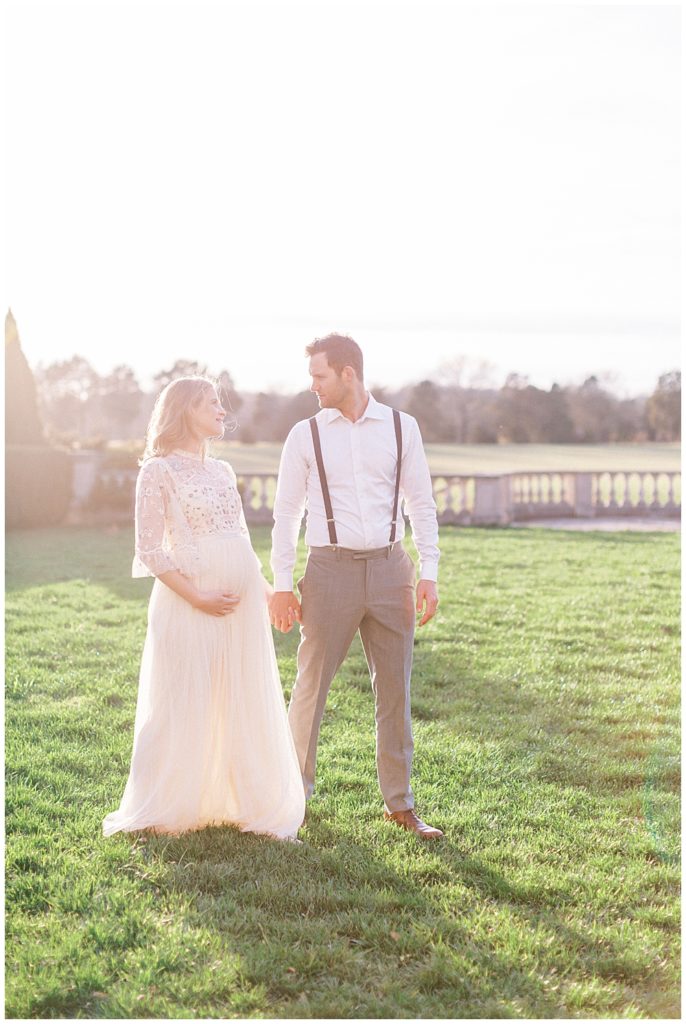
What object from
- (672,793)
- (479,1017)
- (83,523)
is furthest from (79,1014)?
(83,523)

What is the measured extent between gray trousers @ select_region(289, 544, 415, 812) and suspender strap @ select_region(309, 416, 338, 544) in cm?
10

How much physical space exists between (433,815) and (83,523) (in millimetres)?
14977

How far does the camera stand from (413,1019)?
2957 mm

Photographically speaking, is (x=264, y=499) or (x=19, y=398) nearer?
(x=264, y=499)

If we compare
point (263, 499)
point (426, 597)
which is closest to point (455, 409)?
point (263, 499)

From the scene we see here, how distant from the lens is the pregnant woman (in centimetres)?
420

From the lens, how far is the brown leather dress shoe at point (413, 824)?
14.0 ft

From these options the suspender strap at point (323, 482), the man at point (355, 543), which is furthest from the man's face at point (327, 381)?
the suspender strap at point (323, 482)

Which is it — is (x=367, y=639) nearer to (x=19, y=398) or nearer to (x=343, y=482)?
(x=343, y=482)

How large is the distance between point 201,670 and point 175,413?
1.10 metres

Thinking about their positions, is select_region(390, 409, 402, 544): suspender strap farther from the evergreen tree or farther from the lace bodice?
the evergreen tree

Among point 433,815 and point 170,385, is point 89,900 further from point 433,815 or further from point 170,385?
point 170,385

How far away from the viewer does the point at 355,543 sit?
419 cm

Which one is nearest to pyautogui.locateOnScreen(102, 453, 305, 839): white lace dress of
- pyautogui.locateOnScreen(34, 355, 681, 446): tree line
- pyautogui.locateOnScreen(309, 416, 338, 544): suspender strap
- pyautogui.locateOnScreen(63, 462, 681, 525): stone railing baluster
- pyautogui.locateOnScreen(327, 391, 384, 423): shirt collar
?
pyautogui.locateOnScreen(309, 416, 338, 544): suspender strap
